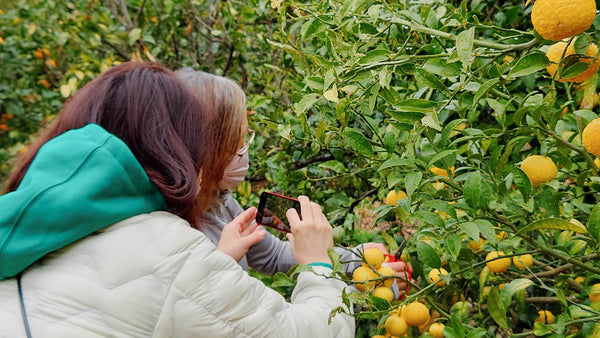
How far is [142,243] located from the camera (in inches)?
31.2

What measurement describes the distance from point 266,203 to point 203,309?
0.48 m

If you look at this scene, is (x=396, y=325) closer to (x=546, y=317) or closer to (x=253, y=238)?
(x=546, y=317)

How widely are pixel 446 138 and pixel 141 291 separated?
1.71 feet

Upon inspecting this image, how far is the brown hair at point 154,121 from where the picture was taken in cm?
87

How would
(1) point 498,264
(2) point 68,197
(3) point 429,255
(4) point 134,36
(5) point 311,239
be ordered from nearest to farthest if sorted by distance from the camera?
1. (2) point 68,197
2. (3) point 429,255
3. (1) point 498,264
4. (5) point 311,239
5. (4) point 134,36

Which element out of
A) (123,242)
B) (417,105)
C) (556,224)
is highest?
(417,105)

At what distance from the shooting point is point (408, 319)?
0.96 metres

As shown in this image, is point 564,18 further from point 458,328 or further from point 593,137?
point 458,328

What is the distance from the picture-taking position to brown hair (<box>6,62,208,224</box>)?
872mm

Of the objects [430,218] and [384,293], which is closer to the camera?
[430,218]

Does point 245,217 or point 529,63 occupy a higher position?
point 529,63

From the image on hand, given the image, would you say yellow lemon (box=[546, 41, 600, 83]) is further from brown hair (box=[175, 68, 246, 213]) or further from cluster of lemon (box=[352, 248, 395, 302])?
brown hair (box=[175, 68, 246, 213])

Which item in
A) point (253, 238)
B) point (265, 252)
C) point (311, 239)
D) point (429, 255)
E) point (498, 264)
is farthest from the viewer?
point (265, 252)

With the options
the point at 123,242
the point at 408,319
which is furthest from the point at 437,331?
the point at 123,242
